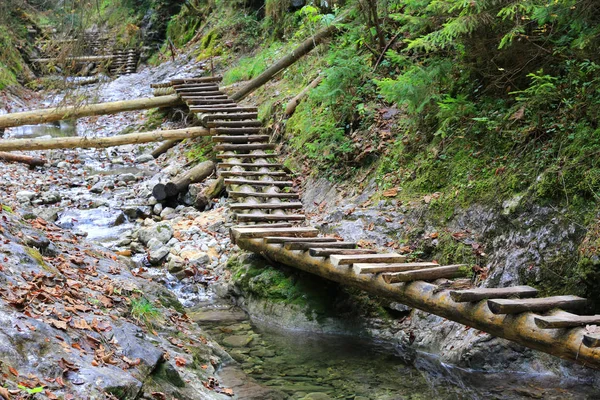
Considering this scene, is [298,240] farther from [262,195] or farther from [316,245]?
[262,195]

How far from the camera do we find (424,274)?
5.20 meters

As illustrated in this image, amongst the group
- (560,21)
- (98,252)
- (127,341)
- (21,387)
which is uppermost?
(560,21)

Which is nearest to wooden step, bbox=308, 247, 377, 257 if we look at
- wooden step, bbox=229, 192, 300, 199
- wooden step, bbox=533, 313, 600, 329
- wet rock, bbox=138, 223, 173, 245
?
wooden step, bbox=533, 313, 600, 329

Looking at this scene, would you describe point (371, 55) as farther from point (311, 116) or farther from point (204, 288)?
point (204, 288)

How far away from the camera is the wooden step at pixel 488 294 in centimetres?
458

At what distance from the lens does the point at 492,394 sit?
15.5 feet

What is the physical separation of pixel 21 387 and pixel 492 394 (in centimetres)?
358

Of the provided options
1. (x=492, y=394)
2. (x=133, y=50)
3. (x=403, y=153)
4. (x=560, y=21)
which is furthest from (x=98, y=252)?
(x=133, y=50)

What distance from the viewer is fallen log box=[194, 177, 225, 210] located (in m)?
10.7

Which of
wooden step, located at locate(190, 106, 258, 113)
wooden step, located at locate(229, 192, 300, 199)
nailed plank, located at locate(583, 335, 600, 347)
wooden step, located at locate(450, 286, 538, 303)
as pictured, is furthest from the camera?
wooden step, located at locate(190, 106, 258, 113)

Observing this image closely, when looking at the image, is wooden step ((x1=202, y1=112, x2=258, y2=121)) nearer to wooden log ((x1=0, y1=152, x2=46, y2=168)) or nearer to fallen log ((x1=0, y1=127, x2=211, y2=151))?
fallen log ((x1=0, y1=127, x2=211, y2=151))

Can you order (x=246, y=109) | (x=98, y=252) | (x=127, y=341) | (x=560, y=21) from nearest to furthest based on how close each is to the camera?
(x=127, y=341)
(x=560, y=21)
(x=98, y=252)
(x=246, y=109)

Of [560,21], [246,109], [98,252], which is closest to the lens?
[560,21]

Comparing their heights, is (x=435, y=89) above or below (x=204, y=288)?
above
